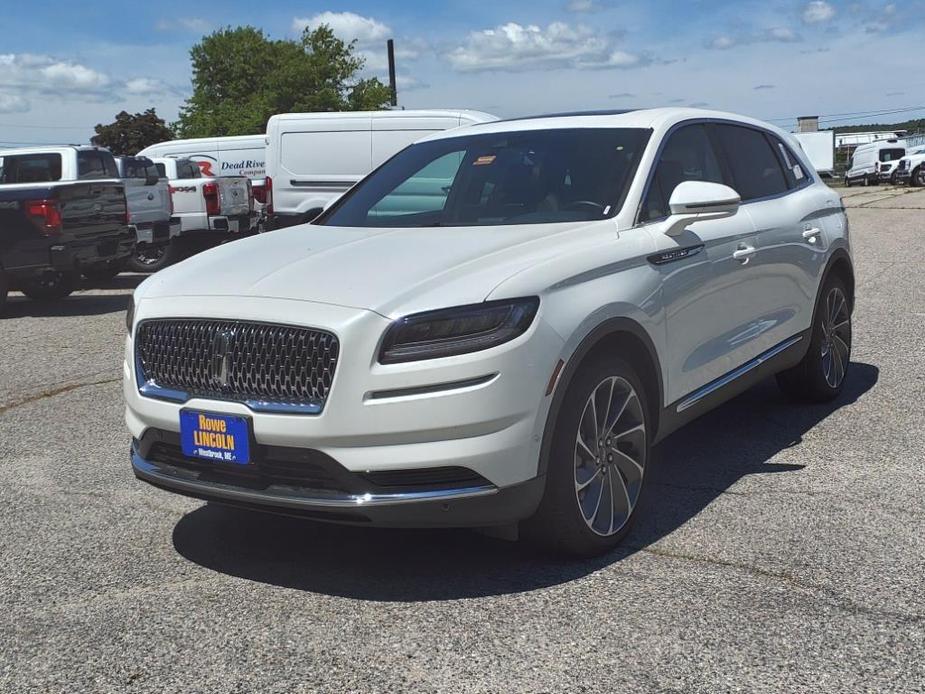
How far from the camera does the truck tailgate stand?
17.7 m

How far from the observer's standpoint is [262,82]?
71.6 metres

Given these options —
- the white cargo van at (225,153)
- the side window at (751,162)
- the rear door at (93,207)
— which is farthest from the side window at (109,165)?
the side window at (751,162)

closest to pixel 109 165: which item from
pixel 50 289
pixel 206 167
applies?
pixel 50 289

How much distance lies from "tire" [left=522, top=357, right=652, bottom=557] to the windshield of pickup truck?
11.4 metres

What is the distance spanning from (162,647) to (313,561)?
32.4 inches

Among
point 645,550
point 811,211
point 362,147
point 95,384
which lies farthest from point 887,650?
point 362,147

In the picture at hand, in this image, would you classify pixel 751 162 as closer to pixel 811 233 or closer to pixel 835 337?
pixel 811 233

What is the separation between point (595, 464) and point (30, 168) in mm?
11656

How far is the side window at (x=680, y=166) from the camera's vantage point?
4.72 meters

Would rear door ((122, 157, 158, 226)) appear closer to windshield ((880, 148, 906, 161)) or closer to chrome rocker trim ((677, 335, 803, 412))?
chrome rocker trim ((677, 335, 803, 412))

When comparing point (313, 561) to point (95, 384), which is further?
point (95, 384)

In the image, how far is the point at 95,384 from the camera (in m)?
7.97

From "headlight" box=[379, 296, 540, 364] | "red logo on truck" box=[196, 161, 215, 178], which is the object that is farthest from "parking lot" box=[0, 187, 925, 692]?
"red logo on truck" box=[196, 161, 215, 178]

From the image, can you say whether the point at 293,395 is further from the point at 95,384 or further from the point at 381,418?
the point at 95,384
